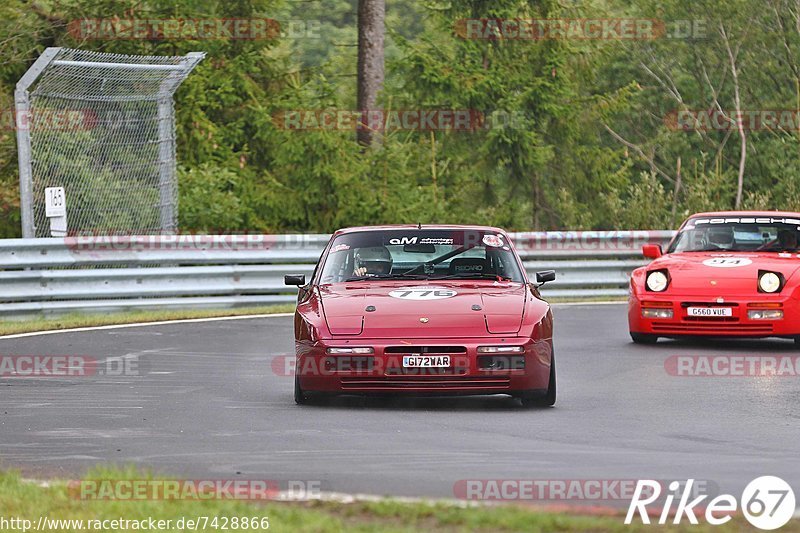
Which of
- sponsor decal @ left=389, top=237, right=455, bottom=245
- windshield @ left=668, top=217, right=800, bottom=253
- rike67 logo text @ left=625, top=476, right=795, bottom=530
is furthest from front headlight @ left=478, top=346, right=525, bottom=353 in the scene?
windshield @ left=668, top=217, right=800, bottom=253

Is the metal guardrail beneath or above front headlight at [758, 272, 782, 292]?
beneath

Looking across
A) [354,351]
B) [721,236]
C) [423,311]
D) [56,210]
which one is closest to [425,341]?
[423,311]

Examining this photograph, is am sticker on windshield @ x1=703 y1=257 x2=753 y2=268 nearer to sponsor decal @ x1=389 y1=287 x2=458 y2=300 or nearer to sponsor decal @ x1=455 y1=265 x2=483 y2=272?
sponsor decal @ x1=455 y1=265 x2=483 y2=272

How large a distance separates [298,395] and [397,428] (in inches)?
59.1

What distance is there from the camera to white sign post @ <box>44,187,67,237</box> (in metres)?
18.7

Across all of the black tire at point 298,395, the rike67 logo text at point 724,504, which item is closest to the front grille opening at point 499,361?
the black tire at point 298,395

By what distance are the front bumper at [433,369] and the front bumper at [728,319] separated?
16.1 ft

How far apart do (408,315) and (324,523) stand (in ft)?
14.6

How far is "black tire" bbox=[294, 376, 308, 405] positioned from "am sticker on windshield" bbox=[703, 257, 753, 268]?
239 inches

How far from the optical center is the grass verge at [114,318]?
1720 cm

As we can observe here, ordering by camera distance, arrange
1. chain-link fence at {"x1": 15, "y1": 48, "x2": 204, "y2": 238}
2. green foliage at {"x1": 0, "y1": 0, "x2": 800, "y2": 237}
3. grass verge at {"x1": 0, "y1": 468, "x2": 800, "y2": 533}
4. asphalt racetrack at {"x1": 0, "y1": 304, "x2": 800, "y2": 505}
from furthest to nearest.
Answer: green foliage at {"x1": 0, "y1": 0, "x2": 800, "y2": 237} → chain-link fence at {"x1": 15, "y1": 48, "x2": 204, "y2": 238} → asphalt racetrack at {"x1": 0, "y1": 304, "x2": 800, "y2": 505} → grass verge at {"x1": 0, "y1": 468, "x2": 800, "y2": 533}

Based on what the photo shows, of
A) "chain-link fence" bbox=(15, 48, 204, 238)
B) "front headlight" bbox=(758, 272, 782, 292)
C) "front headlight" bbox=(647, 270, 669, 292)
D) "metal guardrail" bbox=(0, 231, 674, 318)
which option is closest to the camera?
"front headlight" bbox=(758, 272, 782, 292)

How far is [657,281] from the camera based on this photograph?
15461 millimetres

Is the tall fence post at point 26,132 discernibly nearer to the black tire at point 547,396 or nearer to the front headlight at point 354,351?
the front headlight at point 354,351
